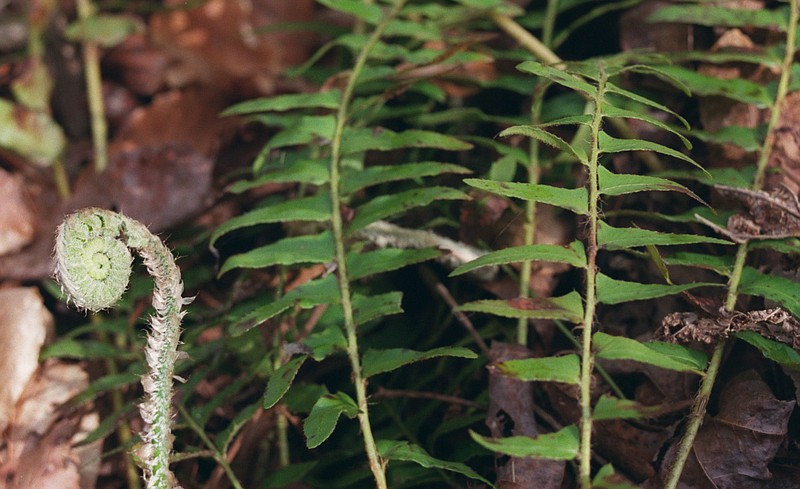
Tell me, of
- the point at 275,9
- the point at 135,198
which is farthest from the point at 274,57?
the point at 135,198

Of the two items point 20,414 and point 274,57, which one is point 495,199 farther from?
→ point 274,57

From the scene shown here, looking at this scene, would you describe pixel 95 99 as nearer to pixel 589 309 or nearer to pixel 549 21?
pixel 549 21

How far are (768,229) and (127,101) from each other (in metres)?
2.75

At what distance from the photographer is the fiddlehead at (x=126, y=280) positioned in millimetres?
1397

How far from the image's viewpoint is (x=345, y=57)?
Answer: 2.84 meters

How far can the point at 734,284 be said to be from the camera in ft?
Answer: 5.49

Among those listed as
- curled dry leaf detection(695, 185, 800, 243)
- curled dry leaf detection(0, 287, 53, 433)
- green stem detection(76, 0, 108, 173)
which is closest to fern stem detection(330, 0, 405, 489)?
curled dry leaf detection(695, 185, 800, 243)

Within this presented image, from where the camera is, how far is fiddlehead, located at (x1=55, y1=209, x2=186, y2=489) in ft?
4.58

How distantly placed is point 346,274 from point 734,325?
2.72 feet

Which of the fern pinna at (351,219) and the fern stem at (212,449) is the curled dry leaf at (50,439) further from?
the fern pinna at (351,219)

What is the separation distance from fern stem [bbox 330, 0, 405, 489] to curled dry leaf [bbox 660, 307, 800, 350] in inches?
24.8

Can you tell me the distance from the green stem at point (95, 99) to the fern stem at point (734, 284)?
2.13m

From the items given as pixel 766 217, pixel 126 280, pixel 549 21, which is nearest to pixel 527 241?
pixel 766 217

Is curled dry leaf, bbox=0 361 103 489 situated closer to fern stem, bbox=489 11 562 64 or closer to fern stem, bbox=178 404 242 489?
fern stem, bbox=178 404 242 489
